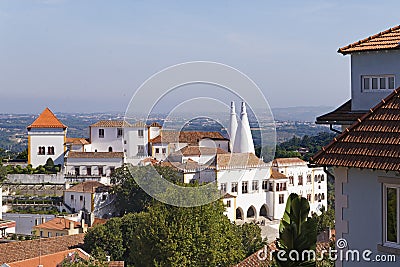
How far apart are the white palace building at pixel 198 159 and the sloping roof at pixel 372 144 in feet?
124

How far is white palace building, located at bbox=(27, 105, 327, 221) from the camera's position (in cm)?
4716

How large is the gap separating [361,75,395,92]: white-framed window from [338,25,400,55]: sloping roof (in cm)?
34

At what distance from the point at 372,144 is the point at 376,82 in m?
2.12

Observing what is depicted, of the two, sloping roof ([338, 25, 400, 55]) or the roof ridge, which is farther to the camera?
sloping roof ([338, 25, 400, 55])

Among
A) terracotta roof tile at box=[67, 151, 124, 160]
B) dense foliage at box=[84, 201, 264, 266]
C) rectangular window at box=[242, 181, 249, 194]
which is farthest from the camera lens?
terracotta roof tile at box=[67, 151, 124, 160]

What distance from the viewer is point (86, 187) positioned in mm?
47469

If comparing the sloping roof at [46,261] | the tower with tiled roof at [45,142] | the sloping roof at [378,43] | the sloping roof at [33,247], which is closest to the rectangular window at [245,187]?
the sloping roof at [33,247]

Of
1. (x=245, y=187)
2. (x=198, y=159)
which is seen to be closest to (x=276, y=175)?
(x=245, y=187)

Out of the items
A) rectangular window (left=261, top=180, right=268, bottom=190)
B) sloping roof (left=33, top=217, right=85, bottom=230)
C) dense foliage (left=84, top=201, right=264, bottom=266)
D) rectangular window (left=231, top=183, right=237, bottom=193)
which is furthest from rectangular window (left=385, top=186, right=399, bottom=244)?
rectangular window (left=261, top=180, right=268, bottom=190)

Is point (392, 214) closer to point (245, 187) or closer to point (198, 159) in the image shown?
point (245, 187)

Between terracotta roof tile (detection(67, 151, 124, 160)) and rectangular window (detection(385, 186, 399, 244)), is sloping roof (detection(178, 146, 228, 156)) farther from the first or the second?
rectangular window (detection(385, 186, 399, 244))

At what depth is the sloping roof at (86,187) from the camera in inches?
1842

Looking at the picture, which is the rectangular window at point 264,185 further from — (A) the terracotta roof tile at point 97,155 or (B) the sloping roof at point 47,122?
(B) the sloping roof at point 47,122

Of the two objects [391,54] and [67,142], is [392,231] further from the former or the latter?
[67,142]
